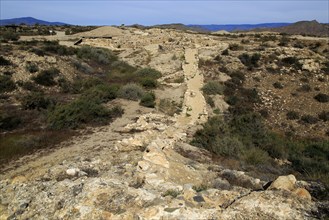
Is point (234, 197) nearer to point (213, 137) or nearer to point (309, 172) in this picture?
point (309, 172)

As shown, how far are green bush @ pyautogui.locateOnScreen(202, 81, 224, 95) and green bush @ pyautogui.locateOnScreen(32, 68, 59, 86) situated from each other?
10499 mm

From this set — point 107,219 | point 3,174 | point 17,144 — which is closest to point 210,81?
point 17,144

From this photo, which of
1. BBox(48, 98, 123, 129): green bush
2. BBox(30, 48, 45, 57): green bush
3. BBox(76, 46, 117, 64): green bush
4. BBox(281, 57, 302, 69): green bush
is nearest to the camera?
BBox(48, 98, 123, 129): green bush

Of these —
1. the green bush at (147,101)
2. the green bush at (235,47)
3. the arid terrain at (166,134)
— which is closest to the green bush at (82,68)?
the arid terrain at (166,134)

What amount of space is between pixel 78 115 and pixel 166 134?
4.30 meters

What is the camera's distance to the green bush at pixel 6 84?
1865 cm

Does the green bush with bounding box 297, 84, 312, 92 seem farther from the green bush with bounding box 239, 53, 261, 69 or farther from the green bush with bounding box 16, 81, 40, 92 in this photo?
the green bush with bounding box 16, 81, 40, 92

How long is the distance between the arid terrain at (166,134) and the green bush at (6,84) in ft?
0.22

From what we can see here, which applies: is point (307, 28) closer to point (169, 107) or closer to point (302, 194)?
point (169, 107)

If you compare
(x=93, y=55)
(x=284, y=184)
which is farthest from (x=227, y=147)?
(x=93, y=55)

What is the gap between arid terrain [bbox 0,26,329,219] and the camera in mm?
6570

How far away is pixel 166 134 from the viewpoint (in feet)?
41.8

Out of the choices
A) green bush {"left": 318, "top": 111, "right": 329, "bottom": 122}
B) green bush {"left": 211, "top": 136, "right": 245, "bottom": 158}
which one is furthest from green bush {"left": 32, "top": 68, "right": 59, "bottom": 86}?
green bush {"left": 318, "top": 111, "right": 329, "bottom": 122}

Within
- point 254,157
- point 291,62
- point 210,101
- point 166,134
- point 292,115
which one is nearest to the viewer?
point 254,157
